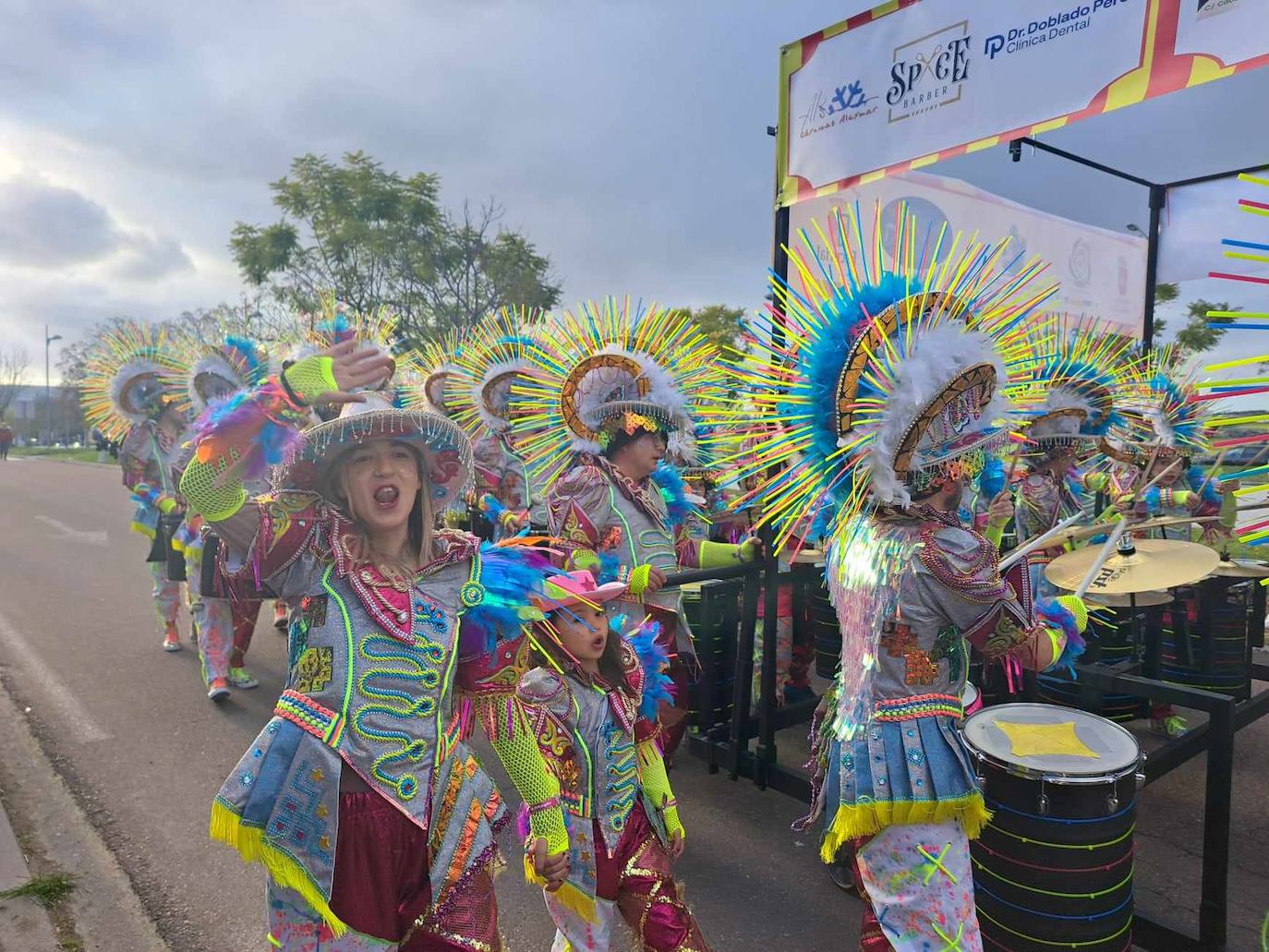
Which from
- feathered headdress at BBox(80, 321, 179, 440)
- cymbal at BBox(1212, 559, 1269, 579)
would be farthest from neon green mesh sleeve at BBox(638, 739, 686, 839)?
feathered headdress at BBox(80, 321, 179, 440)

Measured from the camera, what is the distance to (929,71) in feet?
12.9

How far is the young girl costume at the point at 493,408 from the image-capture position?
23.4 ft

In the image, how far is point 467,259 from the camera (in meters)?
18.9

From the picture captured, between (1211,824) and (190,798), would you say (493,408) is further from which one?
(1211,824)

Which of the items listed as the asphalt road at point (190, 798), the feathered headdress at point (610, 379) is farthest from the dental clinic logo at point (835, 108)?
the asphalt road at point (190, 798)

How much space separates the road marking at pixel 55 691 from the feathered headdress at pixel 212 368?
6.86 feet

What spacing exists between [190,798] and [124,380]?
11.4 ft

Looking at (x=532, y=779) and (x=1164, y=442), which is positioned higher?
(x=1164, y=442)

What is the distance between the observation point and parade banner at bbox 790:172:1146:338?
18.7 ft

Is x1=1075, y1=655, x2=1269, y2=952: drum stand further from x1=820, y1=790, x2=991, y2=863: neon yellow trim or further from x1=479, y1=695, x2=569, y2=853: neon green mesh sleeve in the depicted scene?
x1=479, y1=695, x2=569, y2=853: neon green mesh sleeve

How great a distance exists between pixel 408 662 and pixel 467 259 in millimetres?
18020

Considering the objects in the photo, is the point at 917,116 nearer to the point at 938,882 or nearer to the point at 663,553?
the point at 663,553

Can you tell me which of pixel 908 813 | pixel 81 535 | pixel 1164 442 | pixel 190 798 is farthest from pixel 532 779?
pixel 81 535

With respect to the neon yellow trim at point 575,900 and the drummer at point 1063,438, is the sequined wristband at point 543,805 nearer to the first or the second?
the neon yellow trim at point 575,900
